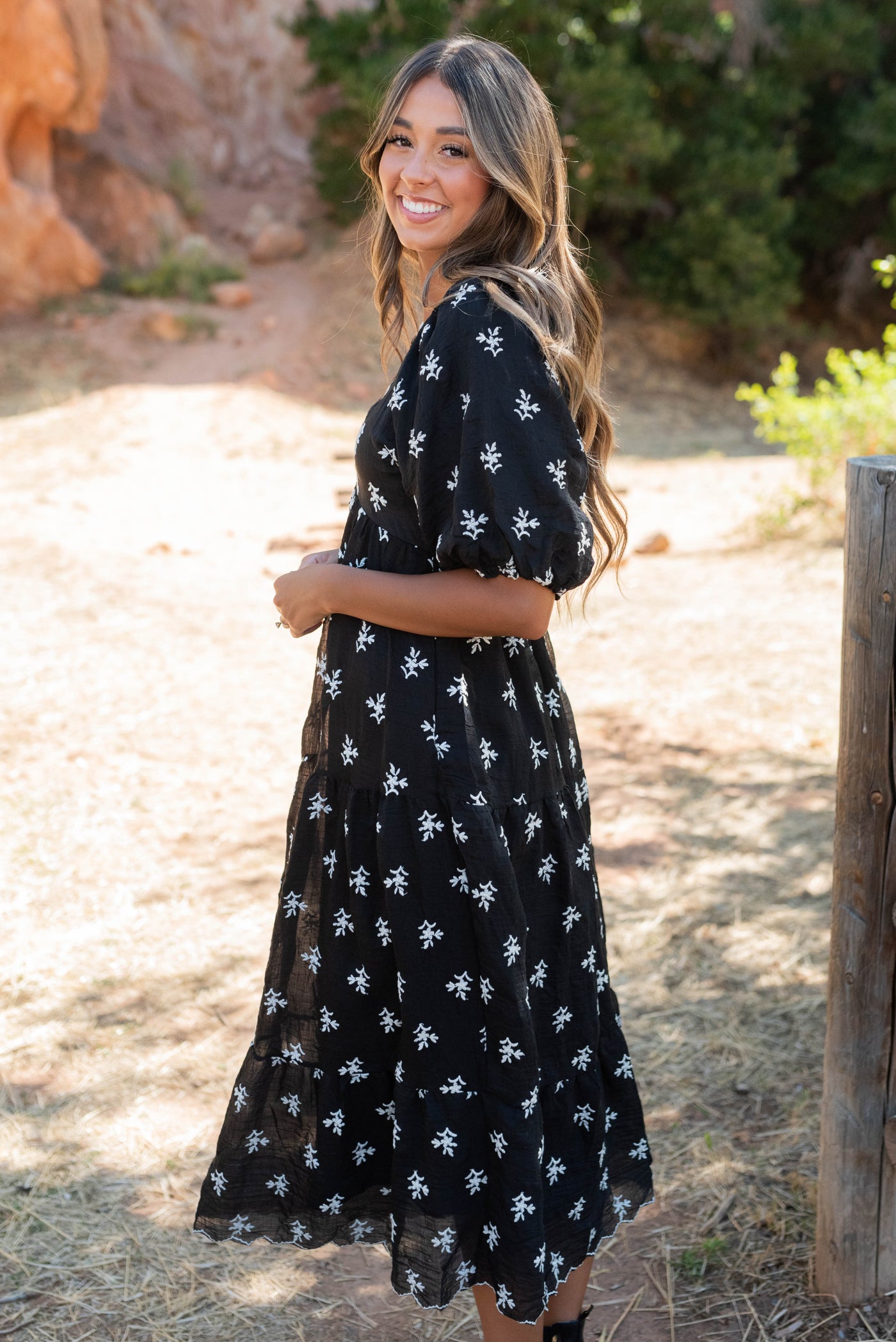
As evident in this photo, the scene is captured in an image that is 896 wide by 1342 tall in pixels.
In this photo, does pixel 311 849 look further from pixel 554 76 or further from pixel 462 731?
pixel 554 76

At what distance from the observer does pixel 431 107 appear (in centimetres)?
155

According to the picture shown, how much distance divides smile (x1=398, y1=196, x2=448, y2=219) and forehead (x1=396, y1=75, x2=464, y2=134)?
9 cm

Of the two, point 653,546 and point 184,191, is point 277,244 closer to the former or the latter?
point 184,191

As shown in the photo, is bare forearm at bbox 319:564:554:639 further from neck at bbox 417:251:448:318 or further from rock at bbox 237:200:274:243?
rock at bbox 237:200:274:243

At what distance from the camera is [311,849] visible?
66.9 inches

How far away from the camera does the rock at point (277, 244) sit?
14.0m

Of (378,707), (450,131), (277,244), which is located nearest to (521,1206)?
(378,707)

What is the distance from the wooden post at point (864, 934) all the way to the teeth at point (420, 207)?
0.70 metres

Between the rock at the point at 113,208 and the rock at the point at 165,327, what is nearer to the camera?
the rock at the point at 165,327

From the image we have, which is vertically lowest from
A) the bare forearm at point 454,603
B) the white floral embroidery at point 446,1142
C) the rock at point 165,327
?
the white floral embroidery at point 446,1142

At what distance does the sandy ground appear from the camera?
2189mm

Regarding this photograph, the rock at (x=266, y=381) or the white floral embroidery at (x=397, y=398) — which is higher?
the rock at (x=266, y=381)

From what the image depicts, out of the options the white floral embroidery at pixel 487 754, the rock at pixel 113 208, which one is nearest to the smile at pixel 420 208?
the white floral embroidery at pixel 487 754

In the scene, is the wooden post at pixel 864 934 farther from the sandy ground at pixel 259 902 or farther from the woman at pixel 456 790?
the woman at pixel 456 790
